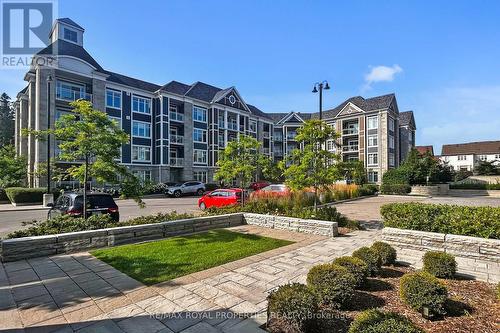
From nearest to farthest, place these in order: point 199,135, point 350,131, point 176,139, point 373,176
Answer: point 176,139 < point 199,135 < point 373,176 < point 350,131

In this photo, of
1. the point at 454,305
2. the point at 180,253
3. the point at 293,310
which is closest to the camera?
the point at 293,310

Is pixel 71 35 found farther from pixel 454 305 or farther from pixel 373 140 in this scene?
pixel 373 140

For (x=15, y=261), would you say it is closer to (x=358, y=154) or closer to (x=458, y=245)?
(x=458, y=245)

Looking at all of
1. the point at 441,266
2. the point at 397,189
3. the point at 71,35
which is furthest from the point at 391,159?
the point at 71,35

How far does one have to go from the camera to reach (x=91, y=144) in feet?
27.5

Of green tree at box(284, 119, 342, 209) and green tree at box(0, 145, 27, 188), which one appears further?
green tree at box(0, 145, 27, 188)

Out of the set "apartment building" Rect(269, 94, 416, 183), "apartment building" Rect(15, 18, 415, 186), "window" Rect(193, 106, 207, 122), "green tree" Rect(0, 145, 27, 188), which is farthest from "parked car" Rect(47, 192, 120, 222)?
"apartment building" Rect(269, 94, 416, 183)

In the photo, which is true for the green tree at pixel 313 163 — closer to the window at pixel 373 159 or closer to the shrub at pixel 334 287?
the shrub at pixel 334 287

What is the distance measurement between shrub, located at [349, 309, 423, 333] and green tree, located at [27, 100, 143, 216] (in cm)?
781

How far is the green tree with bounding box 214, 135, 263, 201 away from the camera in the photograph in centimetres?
1371

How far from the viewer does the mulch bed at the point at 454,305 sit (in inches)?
129

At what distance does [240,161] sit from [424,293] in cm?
1094

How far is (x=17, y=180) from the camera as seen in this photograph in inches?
1001

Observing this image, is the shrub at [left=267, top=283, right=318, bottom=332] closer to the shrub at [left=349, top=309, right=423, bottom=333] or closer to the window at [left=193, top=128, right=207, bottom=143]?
the shrub at [left=349, top=309, right=423, bottom=333]
